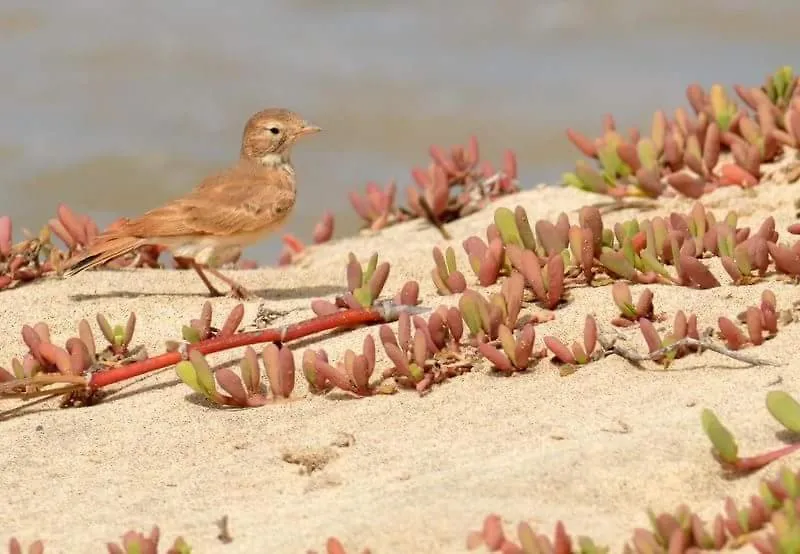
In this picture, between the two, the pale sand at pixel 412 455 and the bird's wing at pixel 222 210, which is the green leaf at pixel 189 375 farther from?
the bird's wing at pixel 222 210

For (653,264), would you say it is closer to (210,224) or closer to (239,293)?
(239,293)

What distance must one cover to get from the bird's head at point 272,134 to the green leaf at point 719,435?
602cm

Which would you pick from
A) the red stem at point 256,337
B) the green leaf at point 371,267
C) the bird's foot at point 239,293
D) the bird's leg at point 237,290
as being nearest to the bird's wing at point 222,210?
the bird's leg at point 237,290

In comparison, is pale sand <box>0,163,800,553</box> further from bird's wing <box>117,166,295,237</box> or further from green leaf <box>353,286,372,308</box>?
bird's wing <box>117,166,295,237</box>

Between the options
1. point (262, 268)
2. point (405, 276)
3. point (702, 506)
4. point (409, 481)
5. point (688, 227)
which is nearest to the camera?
point (702, 506)

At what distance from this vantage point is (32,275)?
845 cm

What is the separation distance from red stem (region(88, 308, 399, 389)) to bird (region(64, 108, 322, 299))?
1936 millimetres


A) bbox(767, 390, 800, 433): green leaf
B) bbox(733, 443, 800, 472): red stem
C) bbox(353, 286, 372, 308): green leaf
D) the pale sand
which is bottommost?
bbox(733, 443, 800, 472): red stem

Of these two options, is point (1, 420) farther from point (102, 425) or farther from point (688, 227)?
point (688, 227)

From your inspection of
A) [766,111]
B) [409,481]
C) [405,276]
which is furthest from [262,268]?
[409,481]

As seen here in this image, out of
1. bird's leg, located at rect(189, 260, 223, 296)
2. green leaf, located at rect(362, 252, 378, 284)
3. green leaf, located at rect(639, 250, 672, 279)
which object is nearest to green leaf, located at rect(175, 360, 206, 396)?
green leaf, located at rect(362, 252, 378, 284)

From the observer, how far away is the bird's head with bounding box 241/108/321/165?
9797 millimetres

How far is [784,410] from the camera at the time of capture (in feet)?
14.3

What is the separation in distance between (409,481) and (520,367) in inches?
44.5
